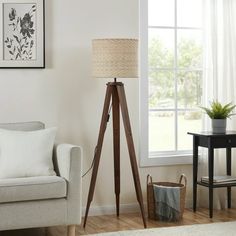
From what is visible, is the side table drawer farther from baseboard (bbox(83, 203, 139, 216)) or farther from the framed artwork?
the framed artwork

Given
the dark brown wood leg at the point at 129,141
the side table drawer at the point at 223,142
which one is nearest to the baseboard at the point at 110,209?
the dark brown wood leg at the point at 129,141

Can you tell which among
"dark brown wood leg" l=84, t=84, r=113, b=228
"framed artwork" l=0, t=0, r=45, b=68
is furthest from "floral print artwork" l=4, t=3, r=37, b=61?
"dark brown wood leg" l=84, t=84, r=113, b=228

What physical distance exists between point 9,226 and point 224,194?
2.35 metres

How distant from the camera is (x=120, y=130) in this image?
5344 mm

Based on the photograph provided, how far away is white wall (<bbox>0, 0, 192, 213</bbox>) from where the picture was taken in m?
5.02

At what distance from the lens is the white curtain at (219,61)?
546 centimetres

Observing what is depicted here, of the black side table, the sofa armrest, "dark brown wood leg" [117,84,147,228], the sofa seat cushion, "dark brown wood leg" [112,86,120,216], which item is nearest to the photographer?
the sofa seat cushion

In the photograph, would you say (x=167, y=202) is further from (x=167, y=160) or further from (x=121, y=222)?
(x=167, y=160)

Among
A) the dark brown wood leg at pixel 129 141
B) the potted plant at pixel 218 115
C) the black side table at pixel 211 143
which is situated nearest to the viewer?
the dark brown wood leg at pixel 129 141

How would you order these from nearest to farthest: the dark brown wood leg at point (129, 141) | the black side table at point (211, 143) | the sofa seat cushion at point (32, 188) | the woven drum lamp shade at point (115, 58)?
the sofa seat cushion at point (32, 188) → the woven drum lamp shade at point (115, 58) → the dark brown wood leg at point (129, 141) → the black side table at point (211, 143)

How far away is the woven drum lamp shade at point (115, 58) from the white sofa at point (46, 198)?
75 centimetres

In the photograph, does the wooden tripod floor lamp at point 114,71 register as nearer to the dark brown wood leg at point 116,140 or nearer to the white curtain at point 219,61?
the dark brown wood leg at point 116,140

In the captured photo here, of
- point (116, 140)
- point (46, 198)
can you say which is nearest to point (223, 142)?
point (116, 140)

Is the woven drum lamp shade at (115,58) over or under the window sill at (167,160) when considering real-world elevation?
over
